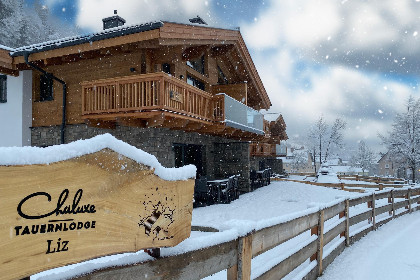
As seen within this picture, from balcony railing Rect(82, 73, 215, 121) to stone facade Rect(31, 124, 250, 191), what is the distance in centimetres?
125

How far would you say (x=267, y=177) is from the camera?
21.6 metres

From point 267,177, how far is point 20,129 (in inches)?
593

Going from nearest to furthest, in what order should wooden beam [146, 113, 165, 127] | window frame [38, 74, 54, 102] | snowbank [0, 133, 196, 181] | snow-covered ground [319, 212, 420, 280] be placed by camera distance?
snowbank [0, 133, 196, 181], snow-covered ground [319, 212, 420, 280], wooden beam [146, 113, 165, 127], window frame [38, 74, 54, 102]

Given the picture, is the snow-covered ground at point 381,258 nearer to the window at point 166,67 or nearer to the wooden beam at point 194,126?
the wooden beam at point 194,126

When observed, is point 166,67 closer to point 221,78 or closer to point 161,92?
point 161,92

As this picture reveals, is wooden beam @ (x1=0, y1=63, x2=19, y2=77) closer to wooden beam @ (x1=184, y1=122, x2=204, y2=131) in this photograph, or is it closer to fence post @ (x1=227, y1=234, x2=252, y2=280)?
wooden beam @ (x1=184, y1=122, x2=204, y2=131)

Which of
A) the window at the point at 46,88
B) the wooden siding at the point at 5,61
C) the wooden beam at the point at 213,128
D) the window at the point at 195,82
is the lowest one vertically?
the wooden beam at the point at 213,128

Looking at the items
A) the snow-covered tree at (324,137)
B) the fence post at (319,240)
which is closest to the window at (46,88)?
the fence post at (319,240)

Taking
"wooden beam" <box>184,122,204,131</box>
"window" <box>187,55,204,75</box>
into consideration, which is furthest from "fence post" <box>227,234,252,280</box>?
"window" <box>187,55,204,75</box>

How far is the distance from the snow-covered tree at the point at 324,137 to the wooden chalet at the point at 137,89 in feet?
132

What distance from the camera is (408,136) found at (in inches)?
1226

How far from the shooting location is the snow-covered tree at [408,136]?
30.1 m

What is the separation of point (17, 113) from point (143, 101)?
7101 millimetres

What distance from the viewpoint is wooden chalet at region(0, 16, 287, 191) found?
984cm
